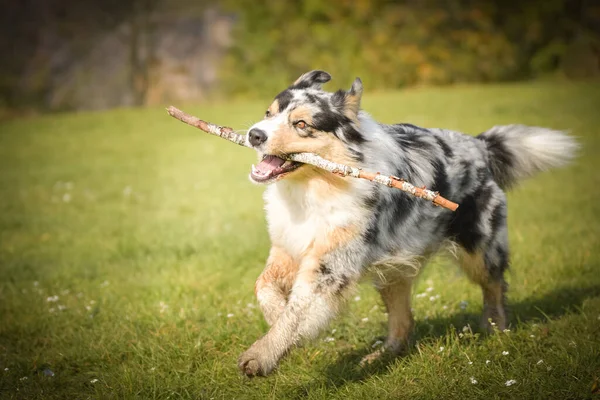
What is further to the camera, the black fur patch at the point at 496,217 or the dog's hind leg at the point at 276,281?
the black fur patch at the point at 496,217

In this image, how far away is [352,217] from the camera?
4.47 meters

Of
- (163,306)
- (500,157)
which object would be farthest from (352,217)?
(163,306)

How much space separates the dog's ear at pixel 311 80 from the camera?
4.80m

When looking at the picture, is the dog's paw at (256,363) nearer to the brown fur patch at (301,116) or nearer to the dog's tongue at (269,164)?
the dog's tongue at (269,164)

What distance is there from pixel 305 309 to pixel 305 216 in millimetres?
618

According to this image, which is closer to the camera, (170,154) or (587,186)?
(587,186)

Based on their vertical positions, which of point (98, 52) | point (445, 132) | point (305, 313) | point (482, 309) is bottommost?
point (98, 52)

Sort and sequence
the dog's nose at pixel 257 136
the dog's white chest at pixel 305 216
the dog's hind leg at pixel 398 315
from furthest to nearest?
the dog's hind leg at pixel 398 315 < the dog's white chest at pixel 305 216 < the dog's nose at pixel 257 136

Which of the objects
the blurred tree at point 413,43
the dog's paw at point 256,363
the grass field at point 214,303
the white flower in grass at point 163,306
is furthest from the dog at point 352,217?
the blurred tree at point 413,43

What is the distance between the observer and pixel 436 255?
5.27 meters

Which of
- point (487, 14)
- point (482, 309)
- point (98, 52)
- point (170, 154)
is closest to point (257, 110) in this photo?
point (170, 154)

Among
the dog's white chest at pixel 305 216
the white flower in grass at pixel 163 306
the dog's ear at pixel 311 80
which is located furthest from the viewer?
the white flower in grass at pixel 163 306

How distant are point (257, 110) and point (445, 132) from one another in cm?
1470

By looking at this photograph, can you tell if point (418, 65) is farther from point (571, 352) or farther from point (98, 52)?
point (571, 352)
